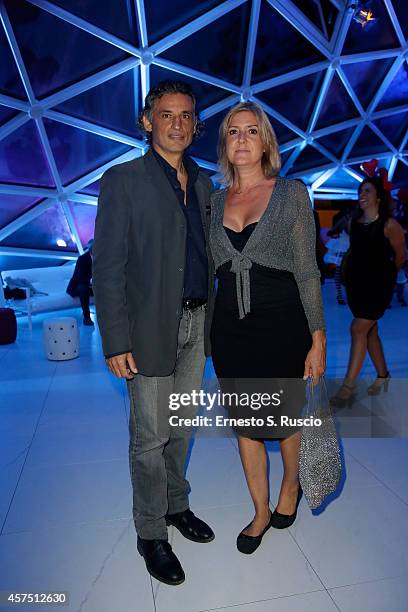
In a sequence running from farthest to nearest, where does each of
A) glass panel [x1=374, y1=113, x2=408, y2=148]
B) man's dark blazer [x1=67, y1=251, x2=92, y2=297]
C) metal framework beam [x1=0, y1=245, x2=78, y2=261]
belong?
glass panel [x1=374, y1=113, x2=408, y2=148] < metal framework beam [x1=0, y1=245, x2=78, y2=261] < man's dark blazer [x1=67, y1=251, x2=92, y2=297]

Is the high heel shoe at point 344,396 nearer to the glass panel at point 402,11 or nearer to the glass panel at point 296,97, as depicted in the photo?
the glass panel at point 296,97

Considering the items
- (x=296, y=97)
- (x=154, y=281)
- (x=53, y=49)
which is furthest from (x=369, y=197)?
(x=296, y=97)

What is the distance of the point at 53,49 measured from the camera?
872 centimetres

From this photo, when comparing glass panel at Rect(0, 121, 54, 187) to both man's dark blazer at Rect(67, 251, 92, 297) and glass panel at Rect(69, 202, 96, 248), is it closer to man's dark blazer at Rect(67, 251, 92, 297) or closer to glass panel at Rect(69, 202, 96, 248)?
glass panel at Rect(69, 202, 96, 248)

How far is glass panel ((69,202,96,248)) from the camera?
1172cm

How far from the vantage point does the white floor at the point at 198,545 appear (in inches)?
79.7

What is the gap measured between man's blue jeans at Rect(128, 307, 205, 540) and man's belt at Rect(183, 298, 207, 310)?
0.09ft

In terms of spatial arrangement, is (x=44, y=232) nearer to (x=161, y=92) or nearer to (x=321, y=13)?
(x=321, y=13)

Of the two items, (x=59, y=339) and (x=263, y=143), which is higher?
(x=263, y=143)

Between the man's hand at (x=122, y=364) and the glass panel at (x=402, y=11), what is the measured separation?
526 inches

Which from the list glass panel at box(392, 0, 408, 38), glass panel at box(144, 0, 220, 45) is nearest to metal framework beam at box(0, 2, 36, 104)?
glass panel at box(144, 0, 220, 45)

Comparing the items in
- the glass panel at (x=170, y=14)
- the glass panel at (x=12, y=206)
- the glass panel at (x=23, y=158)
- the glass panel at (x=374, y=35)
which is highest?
the glass panel at (x=374, y=35)

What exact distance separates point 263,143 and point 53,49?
836 centimetres

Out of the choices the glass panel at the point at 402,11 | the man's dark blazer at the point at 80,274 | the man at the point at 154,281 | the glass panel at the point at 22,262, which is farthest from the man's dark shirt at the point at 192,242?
the glass panel at the point at 402,11
